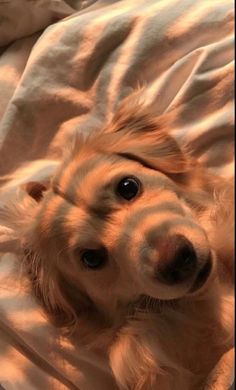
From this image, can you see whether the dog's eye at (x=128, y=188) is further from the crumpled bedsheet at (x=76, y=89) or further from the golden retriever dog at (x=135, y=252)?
the crumpled bedsheet at (x=76, y=89)

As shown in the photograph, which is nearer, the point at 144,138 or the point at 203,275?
the point at 203,275

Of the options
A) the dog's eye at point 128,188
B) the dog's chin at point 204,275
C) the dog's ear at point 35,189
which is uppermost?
the dog's eye at point 128,188

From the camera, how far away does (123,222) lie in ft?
4.60

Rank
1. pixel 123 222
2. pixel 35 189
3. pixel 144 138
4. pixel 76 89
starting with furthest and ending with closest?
pixel 76 89 < pixel 35 189 < pixel 144 138 < pixel 123 222

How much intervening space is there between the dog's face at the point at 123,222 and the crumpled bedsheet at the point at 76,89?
12 cm

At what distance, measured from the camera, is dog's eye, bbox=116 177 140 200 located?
1.44 meters

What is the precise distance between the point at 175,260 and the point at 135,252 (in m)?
0.12

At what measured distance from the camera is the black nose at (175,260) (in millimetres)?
1214

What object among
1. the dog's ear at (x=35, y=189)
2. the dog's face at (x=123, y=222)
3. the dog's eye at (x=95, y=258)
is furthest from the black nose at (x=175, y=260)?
the dog's ear at (x=35, y=189)

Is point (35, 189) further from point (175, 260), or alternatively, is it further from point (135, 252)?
point (175, 260)

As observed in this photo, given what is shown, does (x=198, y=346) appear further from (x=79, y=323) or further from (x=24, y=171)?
(x=24, y=171)

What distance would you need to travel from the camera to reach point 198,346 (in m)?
1.42

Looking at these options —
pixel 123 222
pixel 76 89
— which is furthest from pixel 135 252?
pixel 76 89

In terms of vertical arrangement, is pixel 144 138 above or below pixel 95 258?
above
